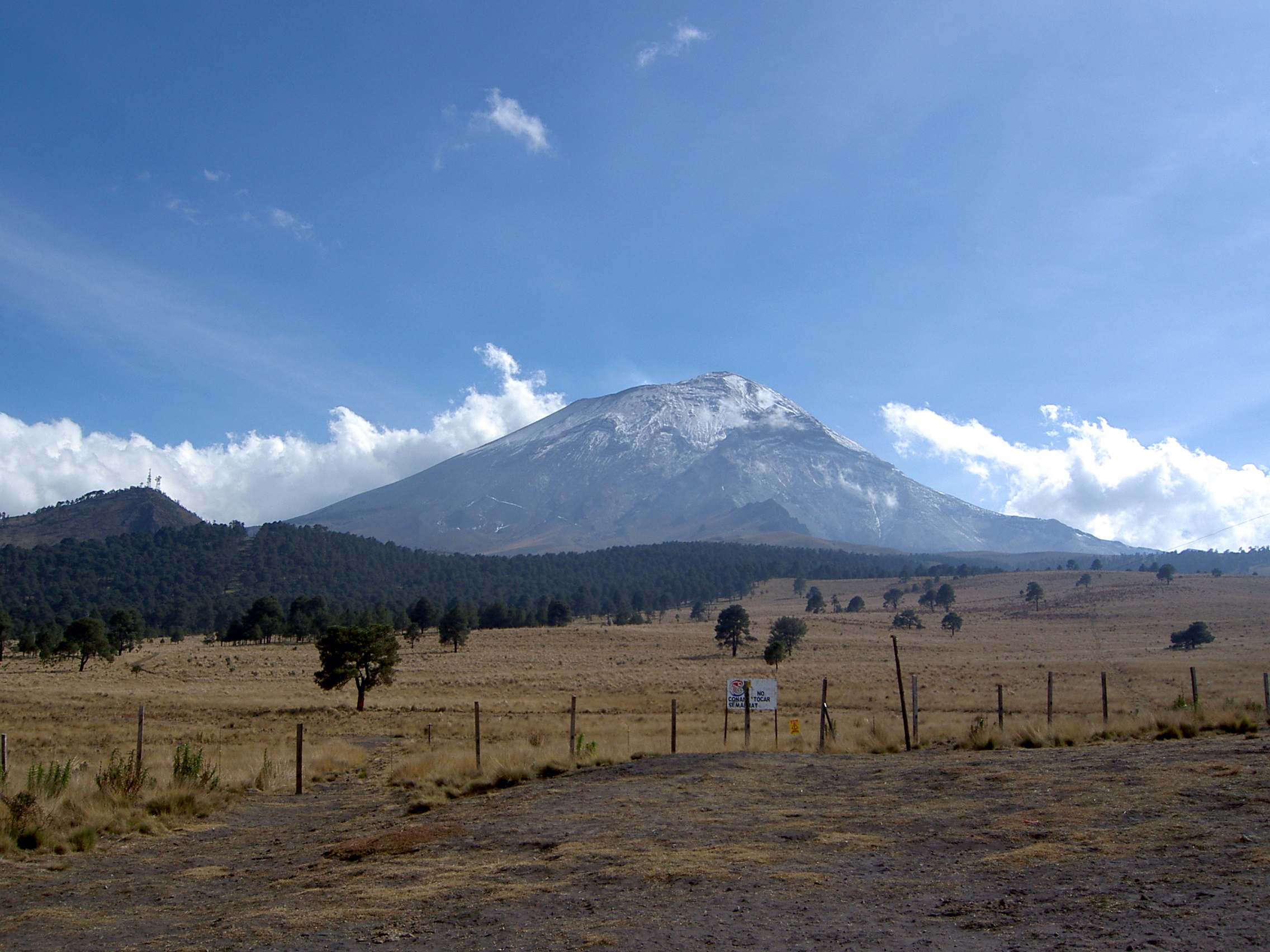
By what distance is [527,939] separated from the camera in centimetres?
→ 678

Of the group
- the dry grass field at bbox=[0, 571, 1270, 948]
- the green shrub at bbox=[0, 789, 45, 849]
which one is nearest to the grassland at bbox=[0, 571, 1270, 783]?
the dry grass field at bbox=[0, 571, 1270, 948]

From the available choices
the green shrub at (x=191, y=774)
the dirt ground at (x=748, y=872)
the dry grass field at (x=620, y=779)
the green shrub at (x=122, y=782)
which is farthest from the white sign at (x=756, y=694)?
the green shrub at (x=122, y=782)

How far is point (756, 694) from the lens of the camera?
20266mm

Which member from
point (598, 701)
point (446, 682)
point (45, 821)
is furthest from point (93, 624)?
point (45, 821)

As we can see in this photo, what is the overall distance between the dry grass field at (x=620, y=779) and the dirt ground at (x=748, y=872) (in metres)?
0.06

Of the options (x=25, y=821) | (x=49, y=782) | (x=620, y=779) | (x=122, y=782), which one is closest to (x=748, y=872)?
(x=620, y=779)

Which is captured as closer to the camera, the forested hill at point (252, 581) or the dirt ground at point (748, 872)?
the dirt ground at point (748, 872)

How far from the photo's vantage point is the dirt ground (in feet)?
21.7

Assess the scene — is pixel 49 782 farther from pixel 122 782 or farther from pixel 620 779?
Result: pixel 620 779

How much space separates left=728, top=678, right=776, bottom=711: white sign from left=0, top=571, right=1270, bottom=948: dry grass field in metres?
1.20

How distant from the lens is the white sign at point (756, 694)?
20.1m

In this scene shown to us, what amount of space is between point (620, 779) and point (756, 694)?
5.64m

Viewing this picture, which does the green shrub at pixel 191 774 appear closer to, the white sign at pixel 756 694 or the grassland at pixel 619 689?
the grassland at pixel 619 689

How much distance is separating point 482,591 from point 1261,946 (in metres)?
177
